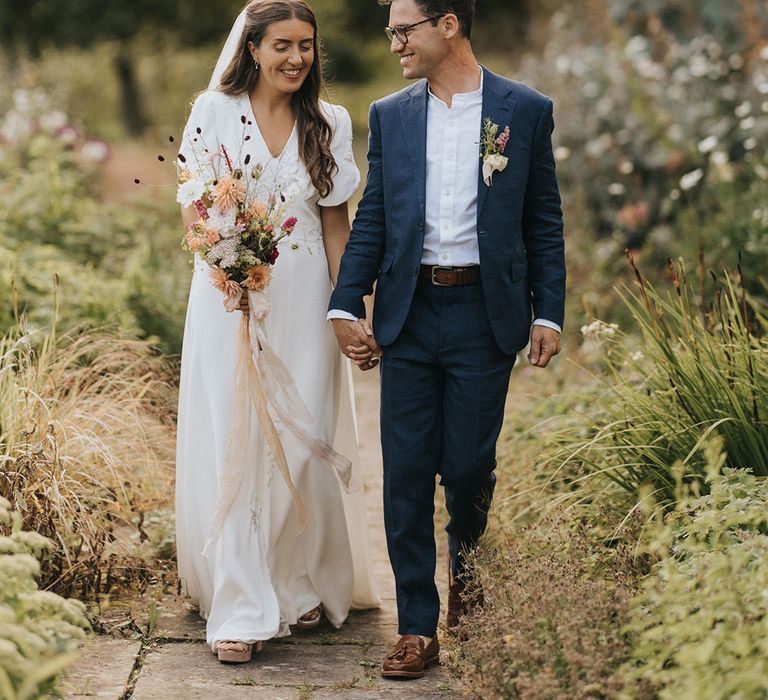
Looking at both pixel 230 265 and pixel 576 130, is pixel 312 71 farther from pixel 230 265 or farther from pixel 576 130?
pixel 576 130

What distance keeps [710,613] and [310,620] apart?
6.11 feet

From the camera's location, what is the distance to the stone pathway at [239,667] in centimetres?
391

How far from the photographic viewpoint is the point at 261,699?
387 cm

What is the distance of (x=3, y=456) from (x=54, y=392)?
82cm

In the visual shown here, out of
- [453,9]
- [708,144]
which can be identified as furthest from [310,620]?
[708,144]

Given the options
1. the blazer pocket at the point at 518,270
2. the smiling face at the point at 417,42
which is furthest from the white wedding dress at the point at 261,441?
the blazer pocket at the point at 518,270

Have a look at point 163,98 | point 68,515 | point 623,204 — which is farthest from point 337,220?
point 163,98

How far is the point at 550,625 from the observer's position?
137 inches

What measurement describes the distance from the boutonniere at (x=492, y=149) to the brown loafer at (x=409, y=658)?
1509mm

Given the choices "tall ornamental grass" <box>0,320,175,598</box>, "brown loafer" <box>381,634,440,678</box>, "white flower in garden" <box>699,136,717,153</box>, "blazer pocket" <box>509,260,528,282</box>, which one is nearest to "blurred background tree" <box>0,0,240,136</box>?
"white flower in garden" <box>699,136,717,153</box>

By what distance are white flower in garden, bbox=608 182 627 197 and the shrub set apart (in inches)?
213

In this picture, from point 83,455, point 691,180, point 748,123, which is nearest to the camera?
point 83,455

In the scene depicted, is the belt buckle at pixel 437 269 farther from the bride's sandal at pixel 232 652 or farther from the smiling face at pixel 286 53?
the bride's sandal at pixel 232 652

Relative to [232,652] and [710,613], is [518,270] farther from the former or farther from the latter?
[232,652]
